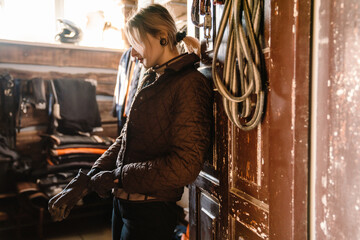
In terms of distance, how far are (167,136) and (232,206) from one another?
15.0 inches

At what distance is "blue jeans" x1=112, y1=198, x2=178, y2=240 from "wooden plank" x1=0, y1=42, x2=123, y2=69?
2380mm

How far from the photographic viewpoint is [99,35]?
368cm

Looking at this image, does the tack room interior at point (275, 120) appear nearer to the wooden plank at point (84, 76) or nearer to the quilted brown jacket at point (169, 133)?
the quilted brown jacket at point (169, 133)

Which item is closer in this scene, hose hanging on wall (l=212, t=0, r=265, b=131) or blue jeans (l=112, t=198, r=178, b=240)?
hose hanging on wall (l=212, t=0, r=265, b=131)

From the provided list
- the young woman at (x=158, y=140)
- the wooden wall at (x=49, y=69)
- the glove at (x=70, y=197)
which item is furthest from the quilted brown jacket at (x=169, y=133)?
the wooden wall at (x=49, y=69)

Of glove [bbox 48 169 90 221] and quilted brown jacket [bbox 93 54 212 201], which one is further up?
quilted brown jacket [bbox 93 54 212 201]

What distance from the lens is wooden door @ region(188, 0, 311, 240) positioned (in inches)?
34.6

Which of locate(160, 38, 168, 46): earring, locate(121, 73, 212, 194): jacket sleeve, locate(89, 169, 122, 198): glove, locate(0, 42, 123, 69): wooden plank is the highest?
locate(0, 42, 123, 69): wooden plank

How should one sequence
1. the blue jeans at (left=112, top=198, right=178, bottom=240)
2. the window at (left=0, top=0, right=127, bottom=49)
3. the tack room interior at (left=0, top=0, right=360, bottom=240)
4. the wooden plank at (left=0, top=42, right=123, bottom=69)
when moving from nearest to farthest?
the tack room interior at (left=0, top=0, right=360, bottom=240) < the blue jeans at (left=112, top=198, right=178, bottom=240) < the wooden plank at (left=0, top=42, right=123, bottom=69) < the window at (left=0, top=0, right=127, bottom=49)

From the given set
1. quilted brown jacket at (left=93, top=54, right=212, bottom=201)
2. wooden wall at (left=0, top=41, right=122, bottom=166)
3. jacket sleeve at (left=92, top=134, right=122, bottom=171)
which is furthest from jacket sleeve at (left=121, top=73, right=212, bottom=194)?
wooden wall at (left=0, top=41, right=122, bottom=166)

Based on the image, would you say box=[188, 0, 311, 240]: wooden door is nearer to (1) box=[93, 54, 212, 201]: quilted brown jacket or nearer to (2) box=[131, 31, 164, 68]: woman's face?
(1) box=[93, 54, 212, 201]: quilted brown jacket

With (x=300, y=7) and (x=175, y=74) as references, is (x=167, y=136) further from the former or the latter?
(x=300, y=7)

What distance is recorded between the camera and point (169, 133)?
129cm

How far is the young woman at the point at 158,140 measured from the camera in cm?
122
